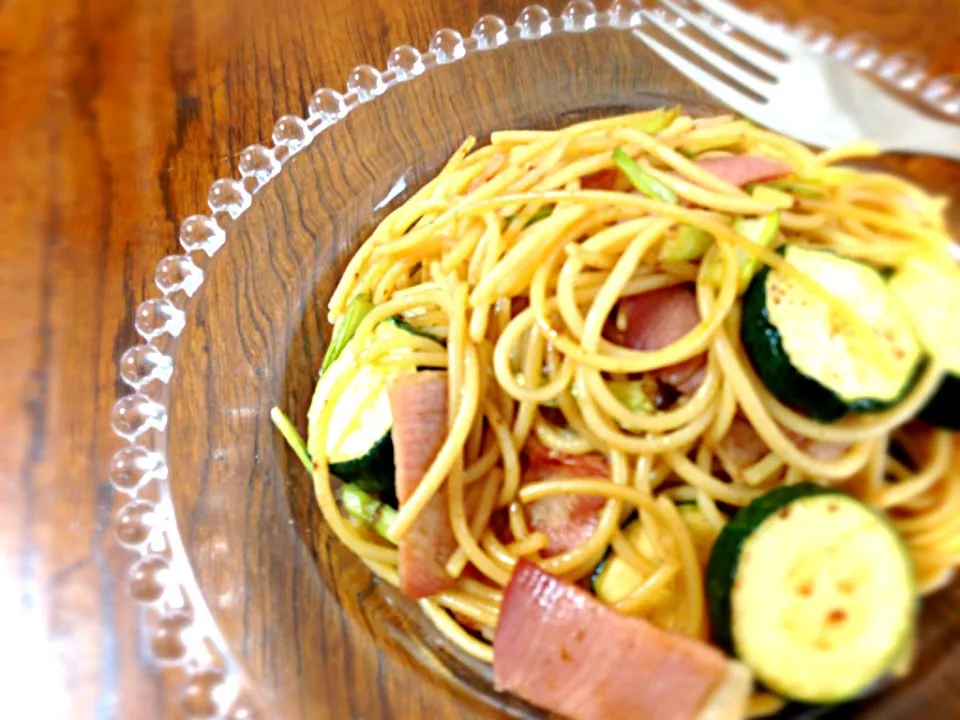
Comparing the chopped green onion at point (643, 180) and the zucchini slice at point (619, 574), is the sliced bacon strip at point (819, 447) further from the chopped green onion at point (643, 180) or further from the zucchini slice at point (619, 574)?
the chopped green onion at point (643, 180)

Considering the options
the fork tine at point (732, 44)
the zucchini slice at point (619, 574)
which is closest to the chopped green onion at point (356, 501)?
the zucchini slice at point (619, 574)

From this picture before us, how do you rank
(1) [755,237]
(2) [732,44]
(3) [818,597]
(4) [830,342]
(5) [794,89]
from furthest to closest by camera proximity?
(2) [732,44]
(5) [794,89]
(1) [755,237]
(4) [830,342]
(3) [818,597]

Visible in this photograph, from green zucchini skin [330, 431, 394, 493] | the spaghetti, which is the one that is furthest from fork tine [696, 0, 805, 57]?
green zucchini skin [330, 431, 394, 493]

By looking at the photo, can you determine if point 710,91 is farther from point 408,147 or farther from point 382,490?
point 382,490

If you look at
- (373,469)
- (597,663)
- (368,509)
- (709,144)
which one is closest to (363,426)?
(373,469)

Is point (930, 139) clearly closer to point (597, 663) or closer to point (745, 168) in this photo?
point (745, 168)

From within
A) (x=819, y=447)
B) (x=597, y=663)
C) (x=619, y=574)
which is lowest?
(x=597, y=663)
